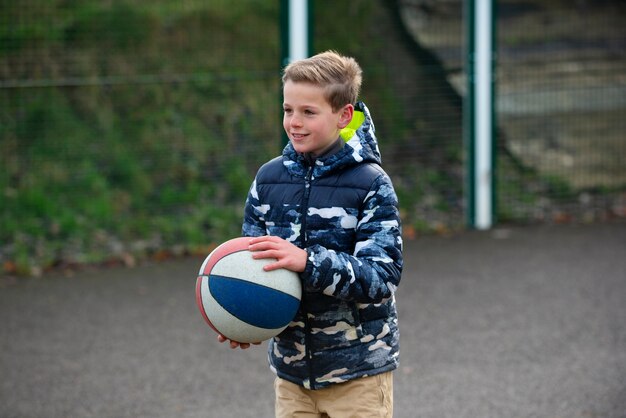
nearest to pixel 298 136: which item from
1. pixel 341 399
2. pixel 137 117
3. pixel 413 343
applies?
pixel 341 399

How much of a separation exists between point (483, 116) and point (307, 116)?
6929 mm

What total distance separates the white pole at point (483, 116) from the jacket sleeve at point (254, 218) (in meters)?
6.74

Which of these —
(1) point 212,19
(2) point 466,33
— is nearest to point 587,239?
(2) point 466,33

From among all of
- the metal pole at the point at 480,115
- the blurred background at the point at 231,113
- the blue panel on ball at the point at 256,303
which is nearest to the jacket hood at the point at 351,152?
the blue panel on ball at the point at 256,303

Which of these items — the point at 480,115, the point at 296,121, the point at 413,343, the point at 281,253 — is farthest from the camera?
the point at 480,115

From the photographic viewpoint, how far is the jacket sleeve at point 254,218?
3.69 meters

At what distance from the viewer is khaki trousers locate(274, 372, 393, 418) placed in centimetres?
358

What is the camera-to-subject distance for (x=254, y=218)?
146 inches

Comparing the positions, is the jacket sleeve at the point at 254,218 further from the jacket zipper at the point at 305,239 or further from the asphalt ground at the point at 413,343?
the asphalt ground at the point at 413,343

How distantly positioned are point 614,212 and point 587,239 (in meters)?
1.24

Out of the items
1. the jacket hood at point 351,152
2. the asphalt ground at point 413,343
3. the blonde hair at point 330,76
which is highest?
the blonde hair at point 330,76

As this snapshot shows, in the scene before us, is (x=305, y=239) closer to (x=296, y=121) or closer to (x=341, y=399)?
(x=296, y=121)

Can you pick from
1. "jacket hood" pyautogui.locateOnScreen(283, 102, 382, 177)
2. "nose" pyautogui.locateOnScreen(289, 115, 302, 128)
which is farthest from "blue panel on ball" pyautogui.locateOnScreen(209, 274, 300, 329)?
"nose" pyautogui.locateOnScreen(289, 115, 302, 128)

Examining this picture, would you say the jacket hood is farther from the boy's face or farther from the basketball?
the basketball
